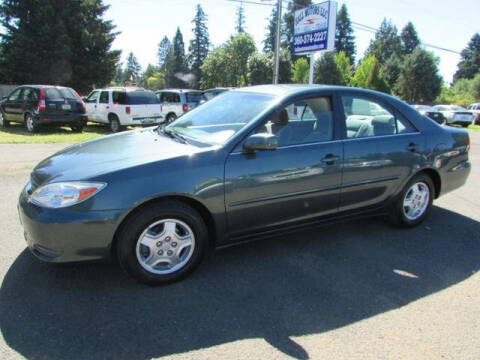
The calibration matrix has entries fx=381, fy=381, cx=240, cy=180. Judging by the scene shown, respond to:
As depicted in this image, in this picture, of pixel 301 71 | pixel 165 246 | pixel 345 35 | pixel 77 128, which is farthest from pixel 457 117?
pixel 345 35

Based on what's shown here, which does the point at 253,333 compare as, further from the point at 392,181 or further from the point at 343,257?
the point at 392,181

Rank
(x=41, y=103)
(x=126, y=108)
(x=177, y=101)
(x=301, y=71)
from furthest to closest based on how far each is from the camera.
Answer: (x=301, y=71), (x=177, y=101), (x=126, y=108), (x=41, y=103)

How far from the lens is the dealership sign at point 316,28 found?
1422cm

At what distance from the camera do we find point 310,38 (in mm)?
15180

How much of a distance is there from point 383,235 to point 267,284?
178cm

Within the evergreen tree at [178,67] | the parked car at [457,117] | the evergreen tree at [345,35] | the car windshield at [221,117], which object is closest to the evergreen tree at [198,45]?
the evergreen tree at [178,67]

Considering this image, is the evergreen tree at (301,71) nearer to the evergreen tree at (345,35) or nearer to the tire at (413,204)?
the evergreen tree at (345,35)

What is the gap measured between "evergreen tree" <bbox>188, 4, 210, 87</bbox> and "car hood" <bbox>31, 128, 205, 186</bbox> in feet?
243

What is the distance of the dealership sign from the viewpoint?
14.2 metres

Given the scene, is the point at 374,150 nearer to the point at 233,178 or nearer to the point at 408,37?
the point at 233,178

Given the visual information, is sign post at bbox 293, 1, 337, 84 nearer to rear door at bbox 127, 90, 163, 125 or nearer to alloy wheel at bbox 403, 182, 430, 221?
rear door at bbox 127, 90, 163, 125

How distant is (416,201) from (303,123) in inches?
71.1

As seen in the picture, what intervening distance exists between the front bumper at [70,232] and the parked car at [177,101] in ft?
40.4

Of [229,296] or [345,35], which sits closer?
[229,296]
